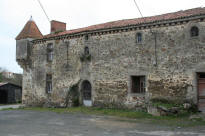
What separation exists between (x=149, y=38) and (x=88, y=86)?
20.5ft

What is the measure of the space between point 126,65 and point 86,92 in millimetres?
4352

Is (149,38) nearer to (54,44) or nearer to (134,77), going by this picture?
(134,77)

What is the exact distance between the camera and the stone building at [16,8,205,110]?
15062 millimetres

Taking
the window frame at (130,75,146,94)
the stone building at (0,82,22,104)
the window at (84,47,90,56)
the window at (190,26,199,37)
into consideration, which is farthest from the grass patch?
the stone building at (0,82,22,104)

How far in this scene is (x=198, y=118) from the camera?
42.4 ft

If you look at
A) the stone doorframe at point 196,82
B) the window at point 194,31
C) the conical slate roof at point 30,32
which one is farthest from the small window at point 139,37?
the conical slate roof at point 30,32

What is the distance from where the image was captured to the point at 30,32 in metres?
23.9

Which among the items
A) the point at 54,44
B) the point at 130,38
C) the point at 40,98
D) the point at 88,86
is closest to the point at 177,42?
the point at 130,38

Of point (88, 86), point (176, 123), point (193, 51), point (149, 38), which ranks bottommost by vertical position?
point (176, 123)

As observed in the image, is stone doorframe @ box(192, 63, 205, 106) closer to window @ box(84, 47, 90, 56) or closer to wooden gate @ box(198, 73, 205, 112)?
wooden gate @ box(198, 73, 205, 112)

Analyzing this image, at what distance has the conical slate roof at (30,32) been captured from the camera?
2375 centimetres

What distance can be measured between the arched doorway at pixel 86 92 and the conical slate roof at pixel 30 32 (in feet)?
24.1

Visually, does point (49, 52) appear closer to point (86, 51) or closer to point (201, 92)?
point (86, 51)

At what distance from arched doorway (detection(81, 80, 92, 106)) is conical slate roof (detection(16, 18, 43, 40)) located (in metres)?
7.36
